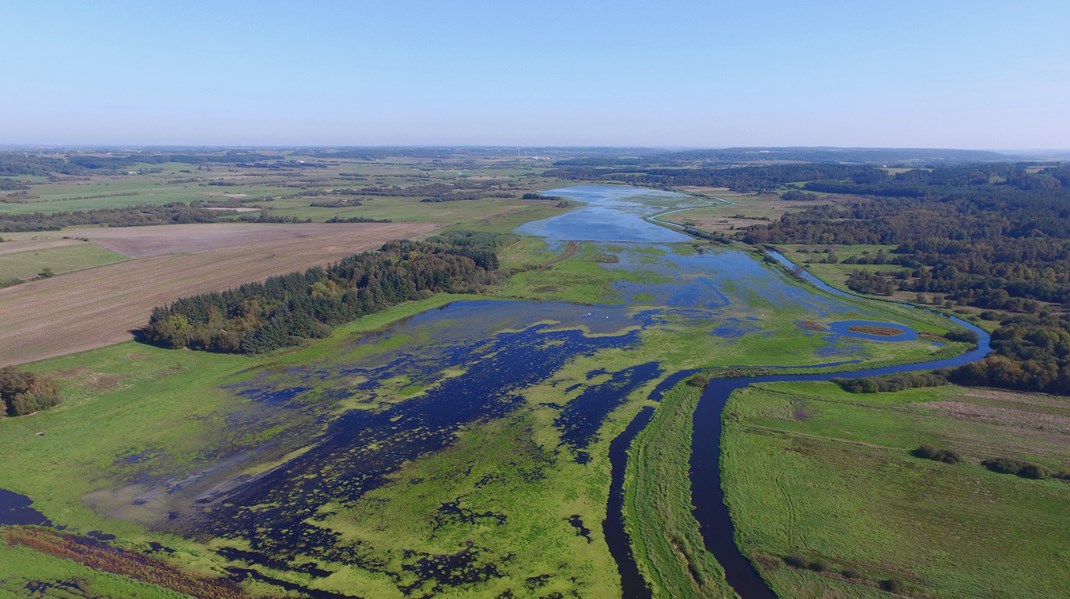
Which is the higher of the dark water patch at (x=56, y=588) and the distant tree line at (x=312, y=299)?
the distant tree line at (x=312, y=299)

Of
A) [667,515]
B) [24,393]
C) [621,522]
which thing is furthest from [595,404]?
[24,393]

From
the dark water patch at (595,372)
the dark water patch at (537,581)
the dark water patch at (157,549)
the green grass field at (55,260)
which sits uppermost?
the green grass field at (55,260)

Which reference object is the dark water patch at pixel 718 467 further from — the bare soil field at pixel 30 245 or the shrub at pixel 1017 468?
the bare soil field at pixel 30 245

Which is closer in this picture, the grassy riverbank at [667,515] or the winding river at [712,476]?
the grassy riverbank at [667,515]

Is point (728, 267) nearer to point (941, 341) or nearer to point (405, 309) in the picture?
point (941, 341)

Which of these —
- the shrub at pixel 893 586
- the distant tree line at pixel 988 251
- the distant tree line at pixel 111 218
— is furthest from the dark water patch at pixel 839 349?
the distant tree line at pixel 111 218

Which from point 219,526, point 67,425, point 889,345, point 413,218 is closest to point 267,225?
point 413,218
